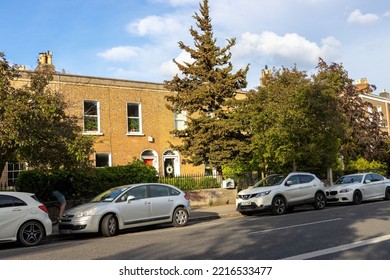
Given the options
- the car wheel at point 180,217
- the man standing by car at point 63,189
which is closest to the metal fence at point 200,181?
the man standing by car at point 63,189

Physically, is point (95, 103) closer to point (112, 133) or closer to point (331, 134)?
point (112, 133)

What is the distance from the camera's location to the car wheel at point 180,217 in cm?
1397

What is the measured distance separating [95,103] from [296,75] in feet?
38.7

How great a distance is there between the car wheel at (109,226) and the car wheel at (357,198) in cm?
1170

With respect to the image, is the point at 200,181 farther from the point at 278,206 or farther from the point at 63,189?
the point at 63,189

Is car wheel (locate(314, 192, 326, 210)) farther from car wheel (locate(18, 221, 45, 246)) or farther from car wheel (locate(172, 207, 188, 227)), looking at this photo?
car wheel (locate(18, 221, 45, 246))

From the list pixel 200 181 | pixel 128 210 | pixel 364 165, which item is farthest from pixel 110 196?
pixel 364 165

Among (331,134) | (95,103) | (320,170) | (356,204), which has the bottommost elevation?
(356,204)

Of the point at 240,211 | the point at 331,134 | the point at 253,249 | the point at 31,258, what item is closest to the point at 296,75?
the point at 331,134

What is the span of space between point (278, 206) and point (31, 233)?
8.96 metres

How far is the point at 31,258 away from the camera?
8.69 meters

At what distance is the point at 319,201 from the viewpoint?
58.8 ft

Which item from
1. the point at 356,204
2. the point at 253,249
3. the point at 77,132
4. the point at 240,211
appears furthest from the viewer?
the point at 356,204

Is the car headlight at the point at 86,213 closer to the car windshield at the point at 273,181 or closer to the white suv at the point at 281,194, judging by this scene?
the white suv at the point at 281,194
